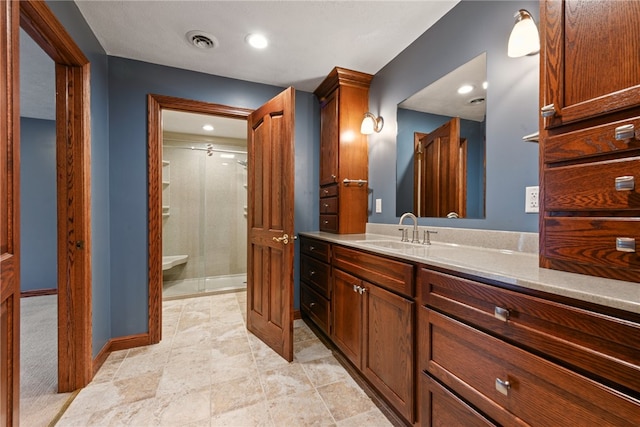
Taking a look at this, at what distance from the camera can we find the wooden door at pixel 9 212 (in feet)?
2.70

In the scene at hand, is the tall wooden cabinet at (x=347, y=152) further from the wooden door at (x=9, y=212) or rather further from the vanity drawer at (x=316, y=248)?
the wooden door at (x=9, y=212)

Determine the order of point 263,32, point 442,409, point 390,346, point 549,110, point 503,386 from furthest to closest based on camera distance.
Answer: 1. point 263,32
2. point 390,346
3. point 442,409
4. point 549,110
5. point 503,386

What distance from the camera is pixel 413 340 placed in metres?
1.19

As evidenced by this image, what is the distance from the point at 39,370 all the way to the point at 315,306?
1950 mm

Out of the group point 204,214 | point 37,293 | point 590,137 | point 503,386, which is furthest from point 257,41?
point 37,293

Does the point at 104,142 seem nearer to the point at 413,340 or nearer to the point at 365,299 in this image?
the point at 365,299

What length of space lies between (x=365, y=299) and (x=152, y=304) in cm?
185

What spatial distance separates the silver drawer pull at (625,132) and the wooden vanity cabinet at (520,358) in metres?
0.51

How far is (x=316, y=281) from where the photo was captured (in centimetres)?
225

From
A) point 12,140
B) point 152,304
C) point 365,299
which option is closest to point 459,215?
point 365,299

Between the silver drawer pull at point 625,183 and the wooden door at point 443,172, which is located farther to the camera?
the wooden door at point 443,172

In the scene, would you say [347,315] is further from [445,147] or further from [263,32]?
[263,32]

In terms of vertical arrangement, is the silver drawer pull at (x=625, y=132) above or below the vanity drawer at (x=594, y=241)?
above

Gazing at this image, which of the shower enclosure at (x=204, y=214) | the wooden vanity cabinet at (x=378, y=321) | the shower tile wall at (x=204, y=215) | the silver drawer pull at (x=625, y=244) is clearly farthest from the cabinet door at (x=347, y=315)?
the shower tile wall at (x=204, y=215)
